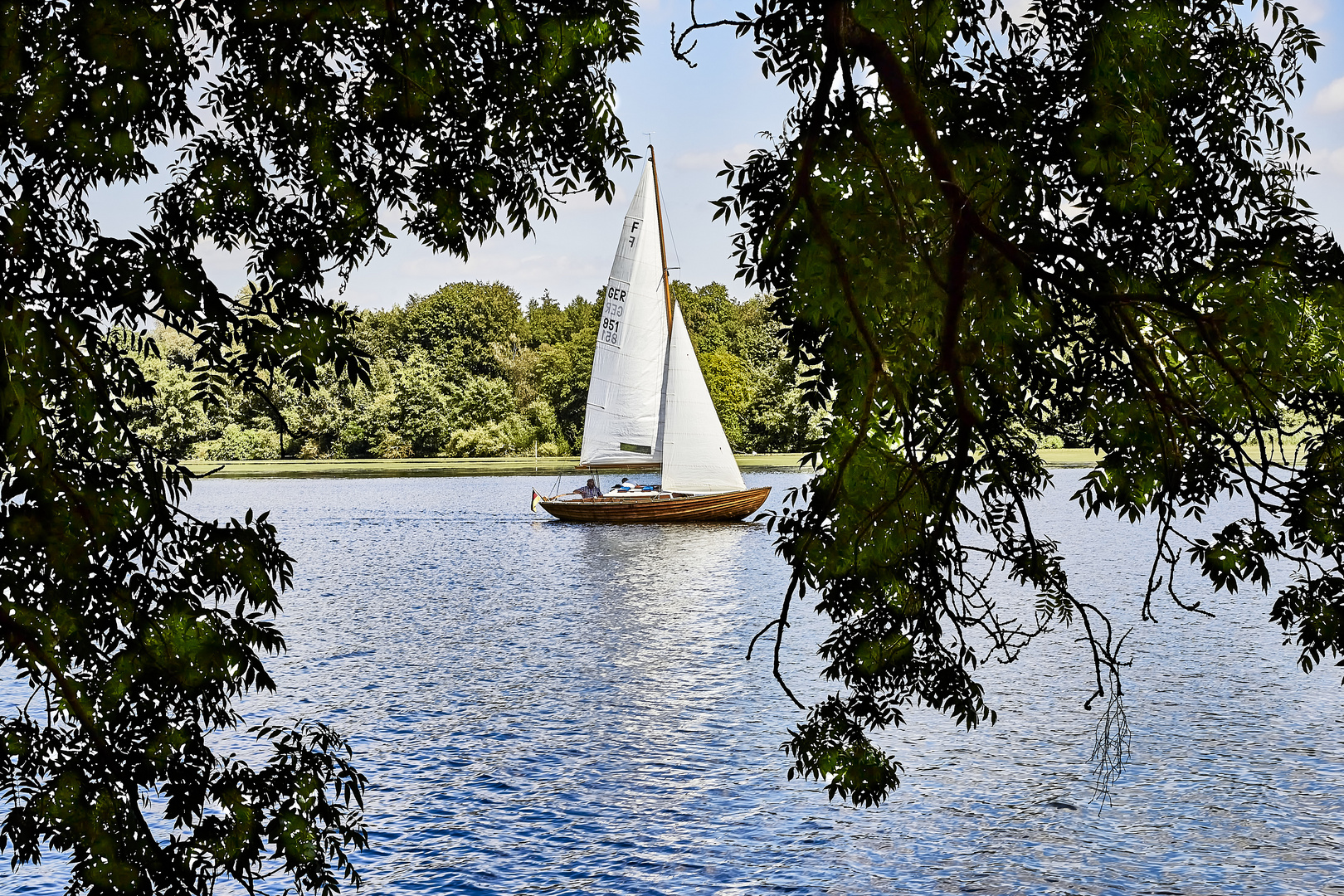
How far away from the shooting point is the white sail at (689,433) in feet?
181

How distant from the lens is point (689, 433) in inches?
2191

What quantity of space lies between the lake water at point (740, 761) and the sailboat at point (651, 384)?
55.6ft

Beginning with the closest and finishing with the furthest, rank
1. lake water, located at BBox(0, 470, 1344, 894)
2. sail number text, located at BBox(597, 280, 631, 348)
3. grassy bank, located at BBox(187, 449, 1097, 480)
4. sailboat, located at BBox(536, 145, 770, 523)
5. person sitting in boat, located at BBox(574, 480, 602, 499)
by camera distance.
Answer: lake water, located at BBox(0, 470, 1344, 894) → sailboat, located at BBox(536, 145, 770, 523) → sail number text, located at BBox(597, 280, 631, 348) → person sitting in boat, located at BBox(574, 480, 602, 499) → grassy bank, located at BBox(187, 449, 1097, 480)

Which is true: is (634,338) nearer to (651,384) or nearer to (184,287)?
(651,384)

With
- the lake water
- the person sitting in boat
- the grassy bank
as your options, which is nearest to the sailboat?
the person sitting in boat

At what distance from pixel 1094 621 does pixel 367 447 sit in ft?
313

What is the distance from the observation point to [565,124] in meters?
9.74

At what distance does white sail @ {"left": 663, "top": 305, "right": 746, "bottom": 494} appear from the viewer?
55.2 metres

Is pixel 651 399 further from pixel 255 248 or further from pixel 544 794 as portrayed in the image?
pixel 255 248

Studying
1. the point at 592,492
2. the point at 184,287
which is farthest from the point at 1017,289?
the point at 592,492

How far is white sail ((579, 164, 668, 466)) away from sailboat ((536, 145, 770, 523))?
4 centimetres

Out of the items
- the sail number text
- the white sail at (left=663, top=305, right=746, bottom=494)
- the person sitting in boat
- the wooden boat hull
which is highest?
the sail number text

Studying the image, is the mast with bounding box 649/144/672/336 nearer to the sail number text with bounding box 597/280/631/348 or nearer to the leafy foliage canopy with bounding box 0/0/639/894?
the sail number text with bounding box 597/280/631/348

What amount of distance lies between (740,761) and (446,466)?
9782cm
